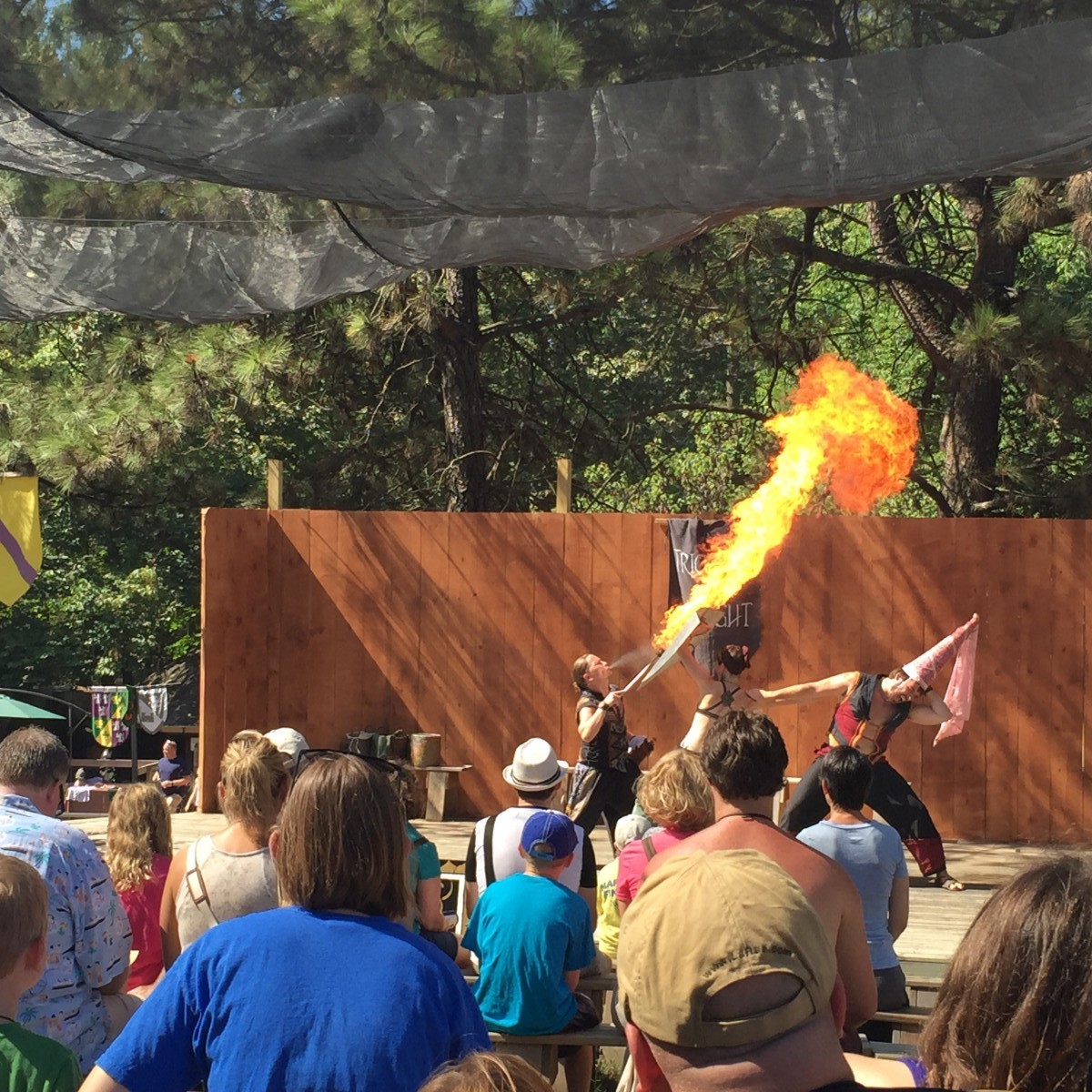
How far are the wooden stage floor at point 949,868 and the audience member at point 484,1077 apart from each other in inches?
198

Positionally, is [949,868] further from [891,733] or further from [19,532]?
[19,532]

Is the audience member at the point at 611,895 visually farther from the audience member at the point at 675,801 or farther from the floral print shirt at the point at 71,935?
the floral print shirt at the point at 71,935

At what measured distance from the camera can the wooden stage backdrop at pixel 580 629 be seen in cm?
1130

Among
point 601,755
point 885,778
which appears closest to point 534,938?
point 601,755

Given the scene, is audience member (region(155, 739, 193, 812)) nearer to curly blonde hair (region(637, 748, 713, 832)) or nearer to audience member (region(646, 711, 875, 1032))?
curly blonde hair (region(637, 748, 713, 832))

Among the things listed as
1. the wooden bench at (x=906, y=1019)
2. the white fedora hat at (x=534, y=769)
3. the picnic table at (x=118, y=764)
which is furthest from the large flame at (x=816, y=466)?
the picnic table at (x=118, y=764)

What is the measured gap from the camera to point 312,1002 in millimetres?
2535

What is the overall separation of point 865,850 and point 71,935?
97.0 inches

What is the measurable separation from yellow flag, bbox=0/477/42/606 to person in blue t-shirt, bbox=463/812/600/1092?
8.19 metres

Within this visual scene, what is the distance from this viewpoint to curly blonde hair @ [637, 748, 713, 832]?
15.7 feet

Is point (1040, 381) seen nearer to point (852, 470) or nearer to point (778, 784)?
point (852, 470)

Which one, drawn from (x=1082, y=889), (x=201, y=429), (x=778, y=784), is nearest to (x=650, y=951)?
(x=1082, y=889)

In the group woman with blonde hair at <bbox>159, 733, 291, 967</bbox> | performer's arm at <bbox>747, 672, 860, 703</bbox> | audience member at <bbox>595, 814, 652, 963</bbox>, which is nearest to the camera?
woman with blonde hair at <bbox>159, 733, 291, 967</bbox>

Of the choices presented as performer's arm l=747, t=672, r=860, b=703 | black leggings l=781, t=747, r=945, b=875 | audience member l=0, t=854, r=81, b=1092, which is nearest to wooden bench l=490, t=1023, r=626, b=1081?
audience member l=0, t=854, r=81, b=1092
